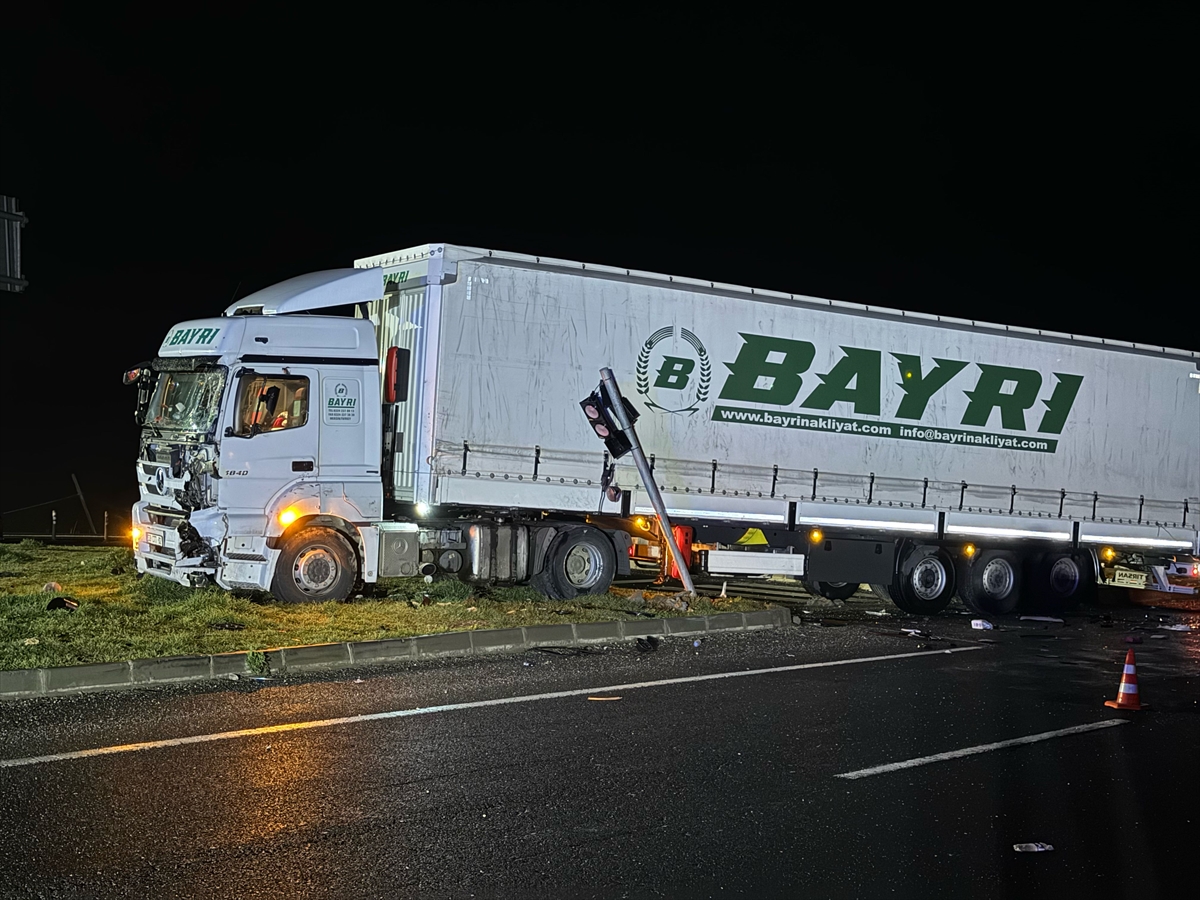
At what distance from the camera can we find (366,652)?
1044 cm

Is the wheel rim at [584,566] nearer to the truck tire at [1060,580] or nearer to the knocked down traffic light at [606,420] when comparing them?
the knocked down traffic light at [606,420]

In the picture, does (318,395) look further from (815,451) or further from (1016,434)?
(1016,434)

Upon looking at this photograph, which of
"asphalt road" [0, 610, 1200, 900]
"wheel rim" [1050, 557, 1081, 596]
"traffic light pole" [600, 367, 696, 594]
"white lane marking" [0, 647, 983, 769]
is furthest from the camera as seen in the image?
"wheel rim" [1050, 557, 1081, 596]

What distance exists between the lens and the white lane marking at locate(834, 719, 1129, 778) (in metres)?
7.08

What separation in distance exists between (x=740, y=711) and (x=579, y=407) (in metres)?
6.15

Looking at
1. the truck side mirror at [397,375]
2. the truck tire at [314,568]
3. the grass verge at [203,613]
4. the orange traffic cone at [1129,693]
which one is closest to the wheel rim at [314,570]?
the truck tire at [314,568]

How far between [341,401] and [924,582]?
7.96m

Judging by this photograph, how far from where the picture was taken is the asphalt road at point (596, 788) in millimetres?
5203

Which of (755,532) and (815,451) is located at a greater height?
(815,451)

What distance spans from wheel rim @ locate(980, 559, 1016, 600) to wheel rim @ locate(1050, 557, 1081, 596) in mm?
664

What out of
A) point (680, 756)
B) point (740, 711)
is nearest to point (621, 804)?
point (680, 756)

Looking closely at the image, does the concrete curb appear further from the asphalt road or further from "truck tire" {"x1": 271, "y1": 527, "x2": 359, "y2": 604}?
"truck tire" {"x1": 271, "y1": 527, "x2": 359, "y2": 604}

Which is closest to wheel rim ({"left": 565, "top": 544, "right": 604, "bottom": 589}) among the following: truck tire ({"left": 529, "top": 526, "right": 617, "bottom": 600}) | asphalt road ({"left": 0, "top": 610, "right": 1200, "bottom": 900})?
truck tire ({"left": 529, "top": 526, "right": 617, "bottom": 600})

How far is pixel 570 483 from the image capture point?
47.0ft
